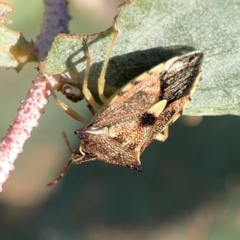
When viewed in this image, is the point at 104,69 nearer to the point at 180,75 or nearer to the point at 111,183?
the point at 180,75

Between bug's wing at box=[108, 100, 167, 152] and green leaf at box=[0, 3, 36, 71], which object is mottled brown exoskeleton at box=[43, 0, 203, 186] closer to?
bug's wing at box=[108, 100, 167, 152]

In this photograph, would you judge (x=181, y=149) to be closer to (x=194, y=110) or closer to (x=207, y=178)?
(x=207, y=178)

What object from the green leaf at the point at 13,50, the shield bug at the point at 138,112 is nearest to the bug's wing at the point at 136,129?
the shield bug at the point at 138,112

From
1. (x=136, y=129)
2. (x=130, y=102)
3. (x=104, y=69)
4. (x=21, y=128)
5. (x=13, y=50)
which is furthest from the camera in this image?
(x=136, y=129)

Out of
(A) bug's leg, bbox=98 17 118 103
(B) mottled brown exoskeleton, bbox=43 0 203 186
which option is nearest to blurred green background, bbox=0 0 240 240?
(B) mottled brown exoskeleton, bbox=43 0 203 186

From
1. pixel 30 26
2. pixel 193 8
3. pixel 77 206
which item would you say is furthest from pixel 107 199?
pixel 193 8

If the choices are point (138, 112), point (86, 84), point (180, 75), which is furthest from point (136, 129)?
point (86, 84)
